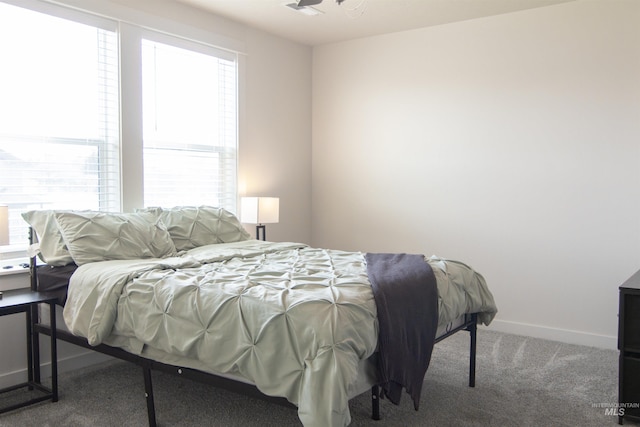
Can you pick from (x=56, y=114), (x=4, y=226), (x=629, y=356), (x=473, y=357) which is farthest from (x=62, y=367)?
(x=629, y=356)

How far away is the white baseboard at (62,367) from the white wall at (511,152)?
262 centimetres

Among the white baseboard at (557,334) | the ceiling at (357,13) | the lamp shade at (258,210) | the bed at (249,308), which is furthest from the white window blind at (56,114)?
the white baseboard at (557,334)

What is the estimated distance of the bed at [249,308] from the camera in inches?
80.9

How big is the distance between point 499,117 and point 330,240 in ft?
6.72

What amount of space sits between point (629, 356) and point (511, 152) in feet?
6.75

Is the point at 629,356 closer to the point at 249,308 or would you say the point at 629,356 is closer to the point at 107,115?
the point at 249,308

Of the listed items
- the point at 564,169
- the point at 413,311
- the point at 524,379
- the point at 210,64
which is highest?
the point at 210,64

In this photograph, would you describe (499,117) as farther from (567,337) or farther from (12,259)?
(12,259)

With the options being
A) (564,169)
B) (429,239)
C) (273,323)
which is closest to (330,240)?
(429,239)

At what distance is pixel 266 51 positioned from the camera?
4.97 m

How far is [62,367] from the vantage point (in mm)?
3416

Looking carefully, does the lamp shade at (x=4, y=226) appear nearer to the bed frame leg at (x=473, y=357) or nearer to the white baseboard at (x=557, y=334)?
the bed frame leg at (x=473, y=357)

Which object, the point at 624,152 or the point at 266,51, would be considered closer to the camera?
the point at 624,152

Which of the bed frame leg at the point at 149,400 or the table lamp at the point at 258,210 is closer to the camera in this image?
the bed frame leg at the point at 149,400
